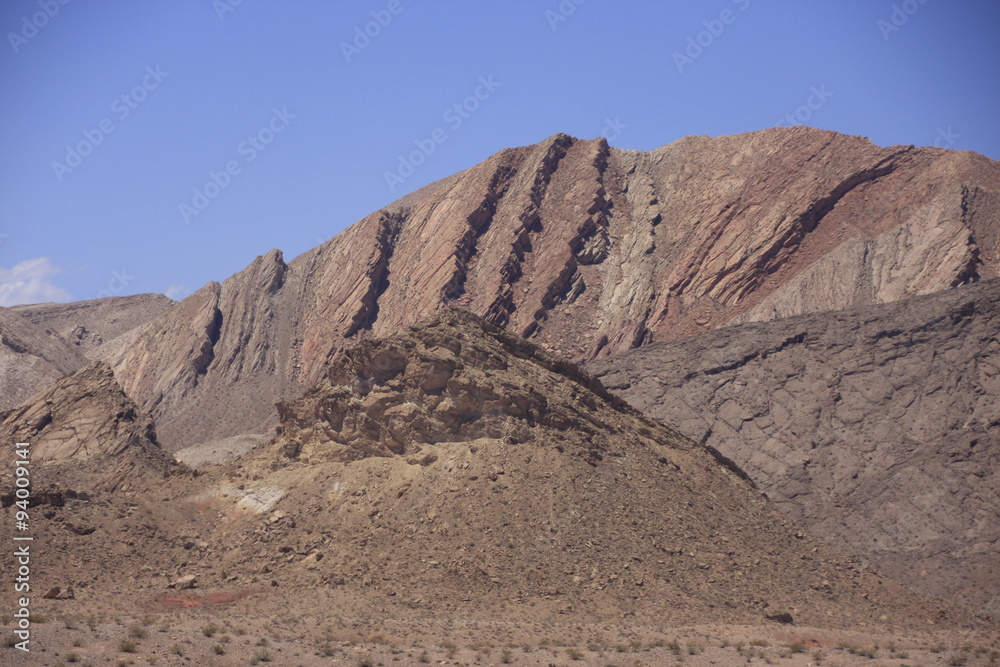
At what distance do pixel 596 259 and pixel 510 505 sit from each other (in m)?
64.5

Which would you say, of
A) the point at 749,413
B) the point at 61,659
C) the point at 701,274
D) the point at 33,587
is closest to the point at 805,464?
the point at 749,413

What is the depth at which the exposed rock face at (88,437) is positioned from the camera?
3884cm

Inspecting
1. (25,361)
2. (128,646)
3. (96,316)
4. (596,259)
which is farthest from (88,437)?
(96,316)

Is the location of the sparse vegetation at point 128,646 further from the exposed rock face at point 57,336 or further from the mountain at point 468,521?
the exposed rock face at point 57,336

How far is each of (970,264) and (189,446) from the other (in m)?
57.4

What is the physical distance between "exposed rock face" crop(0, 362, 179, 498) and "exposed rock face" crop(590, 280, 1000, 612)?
1269 inches

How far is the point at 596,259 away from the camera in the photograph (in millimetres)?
94812

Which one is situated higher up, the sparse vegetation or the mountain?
the mountain

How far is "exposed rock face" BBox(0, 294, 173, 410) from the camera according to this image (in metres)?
94.9

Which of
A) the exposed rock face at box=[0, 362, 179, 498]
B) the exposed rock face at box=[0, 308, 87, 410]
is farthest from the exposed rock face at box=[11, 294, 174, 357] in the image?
the exposed rock face at box=[0, 362, 179, 498]

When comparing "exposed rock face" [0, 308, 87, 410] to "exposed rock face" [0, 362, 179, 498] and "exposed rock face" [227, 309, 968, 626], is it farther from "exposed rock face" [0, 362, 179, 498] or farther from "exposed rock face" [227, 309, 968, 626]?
"exposed rock face" [227, 309, 968, 626]

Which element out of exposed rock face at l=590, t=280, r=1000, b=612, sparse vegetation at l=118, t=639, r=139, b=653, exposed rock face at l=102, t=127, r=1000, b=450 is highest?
exposed rock face at l=102, t=127, r=1000, b=450

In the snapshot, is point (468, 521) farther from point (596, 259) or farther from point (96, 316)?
point (96, 316)

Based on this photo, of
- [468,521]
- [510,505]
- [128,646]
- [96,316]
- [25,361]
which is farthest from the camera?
[96,316]
